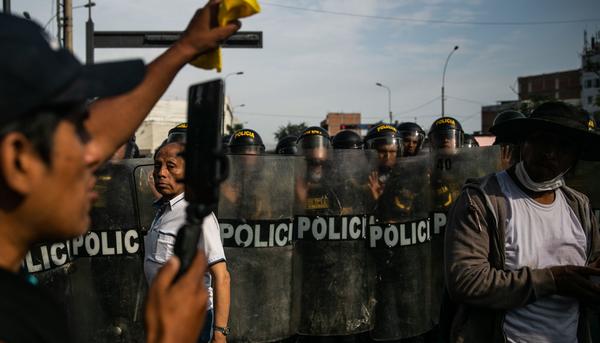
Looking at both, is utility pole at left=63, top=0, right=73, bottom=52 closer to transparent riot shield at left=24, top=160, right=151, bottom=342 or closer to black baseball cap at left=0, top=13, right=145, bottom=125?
transparent riot shield at left=24, top=160, right=151, bottom=342

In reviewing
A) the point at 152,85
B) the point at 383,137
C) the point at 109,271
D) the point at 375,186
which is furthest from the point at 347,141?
the point at 152,85

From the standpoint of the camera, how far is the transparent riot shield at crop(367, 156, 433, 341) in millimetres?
4727

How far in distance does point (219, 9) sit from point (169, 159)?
Result: 7.06ft

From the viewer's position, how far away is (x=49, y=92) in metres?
0.98

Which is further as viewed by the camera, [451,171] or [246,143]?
[246,143]

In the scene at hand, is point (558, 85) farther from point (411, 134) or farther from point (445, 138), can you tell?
point (445, 138)

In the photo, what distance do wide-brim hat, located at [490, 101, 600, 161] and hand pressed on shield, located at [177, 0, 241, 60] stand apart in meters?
1.71

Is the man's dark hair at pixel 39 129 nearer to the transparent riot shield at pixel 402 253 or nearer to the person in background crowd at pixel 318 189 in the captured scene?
the person in background crowd at pixel 318 189

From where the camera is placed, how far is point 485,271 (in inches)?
95.5

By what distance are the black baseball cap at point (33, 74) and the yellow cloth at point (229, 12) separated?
1.40 ft

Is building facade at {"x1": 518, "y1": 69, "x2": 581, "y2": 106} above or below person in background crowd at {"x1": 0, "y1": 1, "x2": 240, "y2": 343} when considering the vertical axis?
above

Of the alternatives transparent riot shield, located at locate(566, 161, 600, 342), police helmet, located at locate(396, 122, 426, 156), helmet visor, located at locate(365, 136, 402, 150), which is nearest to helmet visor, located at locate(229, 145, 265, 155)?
police helmet, located at locate(396, 122, 426, 156)

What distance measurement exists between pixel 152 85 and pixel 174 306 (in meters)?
0.68

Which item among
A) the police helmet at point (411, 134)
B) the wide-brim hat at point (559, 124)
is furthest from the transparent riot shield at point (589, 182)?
the wide-brim hat at point (559, 124)
